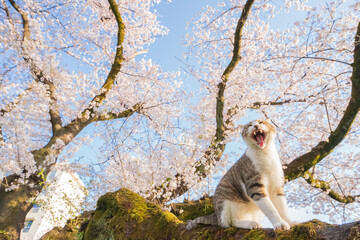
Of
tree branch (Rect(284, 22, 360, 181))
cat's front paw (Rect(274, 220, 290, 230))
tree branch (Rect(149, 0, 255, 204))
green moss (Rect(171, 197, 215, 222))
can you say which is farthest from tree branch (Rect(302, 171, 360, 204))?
cat's front paw (Rect(274, 220, 290, 230))

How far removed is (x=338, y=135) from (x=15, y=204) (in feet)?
28.3

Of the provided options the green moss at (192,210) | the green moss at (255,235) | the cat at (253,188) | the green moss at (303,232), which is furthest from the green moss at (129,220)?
the green moss at (192,210)

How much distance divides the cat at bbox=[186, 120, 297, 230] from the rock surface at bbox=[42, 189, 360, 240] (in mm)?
152

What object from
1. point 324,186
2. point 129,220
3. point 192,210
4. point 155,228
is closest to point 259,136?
point 155,228

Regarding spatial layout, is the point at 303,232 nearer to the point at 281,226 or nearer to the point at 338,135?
the point at 281,226

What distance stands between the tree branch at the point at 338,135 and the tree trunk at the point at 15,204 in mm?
7062

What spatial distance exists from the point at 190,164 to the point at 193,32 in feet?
28.1

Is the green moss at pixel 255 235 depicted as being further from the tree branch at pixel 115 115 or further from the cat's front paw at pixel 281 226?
the tree branch at pixel 115 115

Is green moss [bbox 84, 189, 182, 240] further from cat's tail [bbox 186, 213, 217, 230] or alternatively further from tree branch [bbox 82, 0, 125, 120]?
tree branch [bbox 82, 0, 125, 120]

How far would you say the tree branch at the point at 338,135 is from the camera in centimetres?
473

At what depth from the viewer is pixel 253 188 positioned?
2.52m

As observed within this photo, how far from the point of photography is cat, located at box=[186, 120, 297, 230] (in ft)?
8.19

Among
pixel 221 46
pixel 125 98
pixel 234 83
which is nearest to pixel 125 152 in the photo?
pixel 125 98

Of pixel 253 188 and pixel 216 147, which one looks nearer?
pixel 253 188
